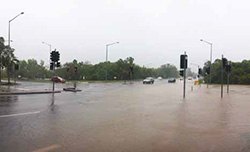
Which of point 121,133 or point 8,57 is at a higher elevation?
point 8,57

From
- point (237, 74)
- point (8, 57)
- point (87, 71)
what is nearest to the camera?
point (8, 57)

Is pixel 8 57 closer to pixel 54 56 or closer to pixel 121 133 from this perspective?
pixel 54 56

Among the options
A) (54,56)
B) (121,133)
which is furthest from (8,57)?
(121,133)

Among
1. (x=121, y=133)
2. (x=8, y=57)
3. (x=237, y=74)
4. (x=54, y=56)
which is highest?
(x=8, y=57)

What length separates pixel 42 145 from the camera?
26.6 feet

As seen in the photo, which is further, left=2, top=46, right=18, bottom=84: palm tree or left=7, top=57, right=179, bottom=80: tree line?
left=7, top=57, right=179, bottom=80: tree line

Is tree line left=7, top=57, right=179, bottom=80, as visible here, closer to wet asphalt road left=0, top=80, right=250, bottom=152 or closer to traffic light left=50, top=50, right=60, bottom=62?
traffic light left=50, top=50, right=60, bottom=62

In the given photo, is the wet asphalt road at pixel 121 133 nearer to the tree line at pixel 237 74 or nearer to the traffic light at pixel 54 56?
the traffic light at pixel 54 56

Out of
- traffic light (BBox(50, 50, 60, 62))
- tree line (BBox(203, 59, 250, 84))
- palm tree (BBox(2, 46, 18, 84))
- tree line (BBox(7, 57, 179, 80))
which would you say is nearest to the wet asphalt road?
traffic light (BBox(50, 50, 60, 62))

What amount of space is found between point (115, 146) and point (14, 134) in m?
2.99

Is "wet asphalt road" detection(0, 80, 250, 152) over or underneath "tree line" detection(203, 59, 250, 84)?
underneath

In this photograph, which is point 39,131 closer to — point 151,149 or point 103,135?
point 103,135

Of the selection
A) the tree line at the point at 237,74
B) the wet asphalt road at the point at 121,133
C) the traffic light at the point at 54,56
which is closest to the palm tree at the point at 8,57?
the traffic light at the point at 54,56

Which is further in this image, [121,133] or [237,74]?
[237,74]
